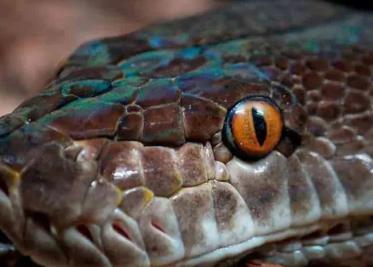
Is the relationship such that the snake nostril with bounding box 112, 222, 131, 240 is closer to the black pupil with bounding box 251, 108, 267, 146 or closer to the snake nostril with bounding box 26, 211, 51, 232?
the snake nostril with bounding box 26, 211, 51, 232

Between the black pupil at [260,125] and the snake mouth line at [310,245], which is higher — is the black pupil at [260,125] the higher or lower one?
the higher one

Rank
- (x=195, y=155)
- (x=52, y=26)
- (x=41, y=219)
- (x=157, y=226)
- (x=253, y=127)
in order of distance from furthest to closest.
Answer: (x=52, y=26), (x=253, y=127), (x=195, y=155), (x=157, y=226), (x=41, y=219)

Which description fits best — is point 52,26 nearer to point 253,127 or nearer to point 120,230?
point 253,127

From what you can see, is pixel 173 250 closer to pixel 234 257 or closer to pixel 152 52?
pixel 234 257

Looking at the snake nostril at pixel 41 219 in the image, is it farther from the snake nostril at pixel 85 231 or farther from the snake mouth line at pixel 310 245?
the snake mouth line at pixel 310 245

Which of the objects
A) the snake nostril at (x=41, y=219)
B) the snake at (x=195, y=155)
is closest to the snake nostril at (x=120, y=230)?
the snake at (x=195, y=155)

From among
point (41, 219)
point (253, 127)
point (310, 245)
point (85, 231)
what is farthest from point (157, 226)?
point (310, 245)

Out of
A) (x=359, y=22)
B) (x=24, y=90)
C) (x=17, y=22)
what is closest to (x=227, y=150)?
(x=359, y=22)
